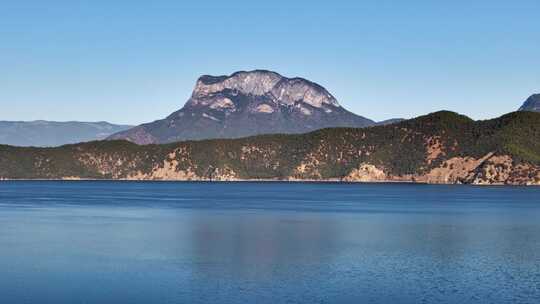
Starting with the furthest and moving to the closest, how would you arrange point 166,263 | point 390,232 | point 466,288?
1. point 390,232
2. point 166,263
3. point 466,288

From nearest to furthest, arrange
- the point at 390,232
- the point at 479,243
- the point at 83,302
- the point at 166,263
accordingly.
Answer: the point at 83,302
the point at 166,263
the point at 479,243
the point at 390,232

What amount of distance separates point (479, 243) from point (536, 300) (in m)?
40.7

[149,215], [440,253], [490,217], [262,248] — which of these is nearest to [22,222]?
[149,215]

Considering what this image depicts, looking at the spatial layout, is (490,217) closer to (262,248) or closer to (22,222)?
(262,248)

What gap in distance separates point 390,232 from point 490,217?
46.2 m

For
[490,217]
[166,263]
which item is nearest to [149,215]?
[490,217]

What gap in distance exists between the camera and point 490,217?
156500 mm

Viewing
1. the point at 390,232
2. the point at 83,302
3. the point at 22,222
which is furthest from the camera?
the point at 22,222

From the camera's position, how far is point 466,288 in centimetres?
6669

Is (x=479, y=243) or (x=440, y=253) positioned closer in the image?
(x=440, y=253)

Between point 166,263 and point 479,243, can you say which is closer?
point 166,263

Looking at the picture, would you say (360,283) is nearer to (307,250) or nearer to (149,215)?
(307,250)

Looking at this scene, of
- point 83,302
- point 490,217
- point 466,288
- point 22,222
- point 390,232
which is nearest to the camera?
point 83,302

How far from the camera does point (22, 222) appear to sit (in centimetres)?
13700
